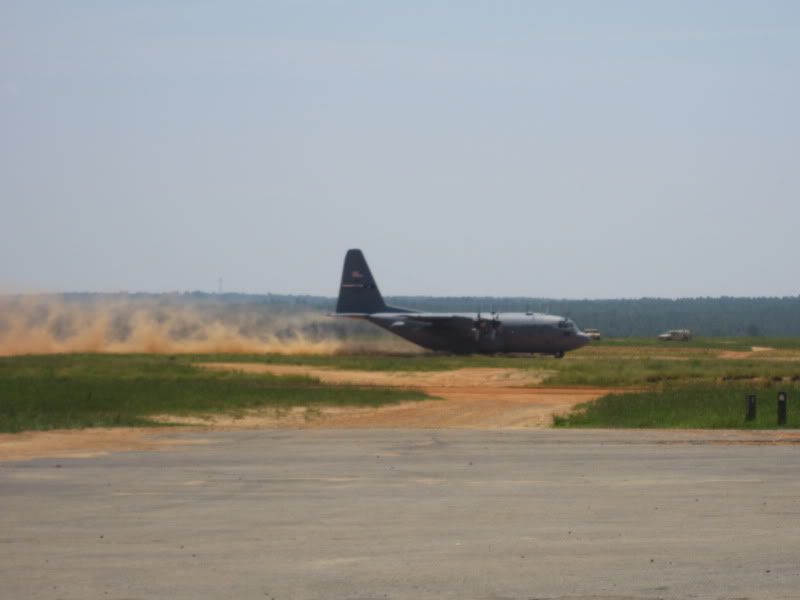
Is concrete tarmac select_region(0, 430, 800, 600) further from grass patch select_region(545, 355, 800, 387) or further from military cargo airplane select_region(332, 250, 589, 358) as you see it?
military cargo airplane select_region(332, 250, 589, 358)

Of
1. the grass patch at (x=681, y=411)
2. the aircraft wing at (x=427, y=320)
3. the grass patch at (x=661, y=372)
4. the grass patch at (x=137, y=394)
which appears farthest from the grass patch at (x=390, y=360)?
the grass patch at (x=681, y=411)

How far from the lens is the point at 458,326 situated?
83.0 metres

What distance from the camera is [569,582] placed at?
13391 mm

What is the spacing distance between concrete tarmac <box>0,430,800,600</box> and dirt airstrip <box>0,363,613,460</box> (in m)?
3.14

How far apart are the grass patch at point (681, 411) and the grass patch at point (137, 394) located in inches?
341

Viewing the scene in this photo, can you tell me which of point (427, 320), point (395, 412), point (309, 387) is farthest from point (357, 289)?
point (395, 412)

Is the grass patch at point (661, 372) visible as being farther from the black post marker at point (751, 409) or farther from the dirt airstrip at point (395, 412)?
the black post marker at point (751, 409)

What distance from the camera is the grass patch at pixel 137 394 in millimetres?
36281

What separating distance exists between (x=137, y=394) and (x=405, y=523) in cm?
2901

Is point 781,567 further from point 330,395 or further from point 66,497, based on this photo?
point 330,395

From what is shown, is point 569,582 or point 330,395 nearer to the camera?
point 569,582

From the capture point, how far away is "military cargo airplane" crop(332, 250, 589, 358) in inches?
3209

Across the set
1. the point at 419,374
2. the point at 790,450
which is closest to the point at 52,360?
the point at 419,374

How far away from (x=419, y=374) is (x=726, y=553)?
1983 inches
